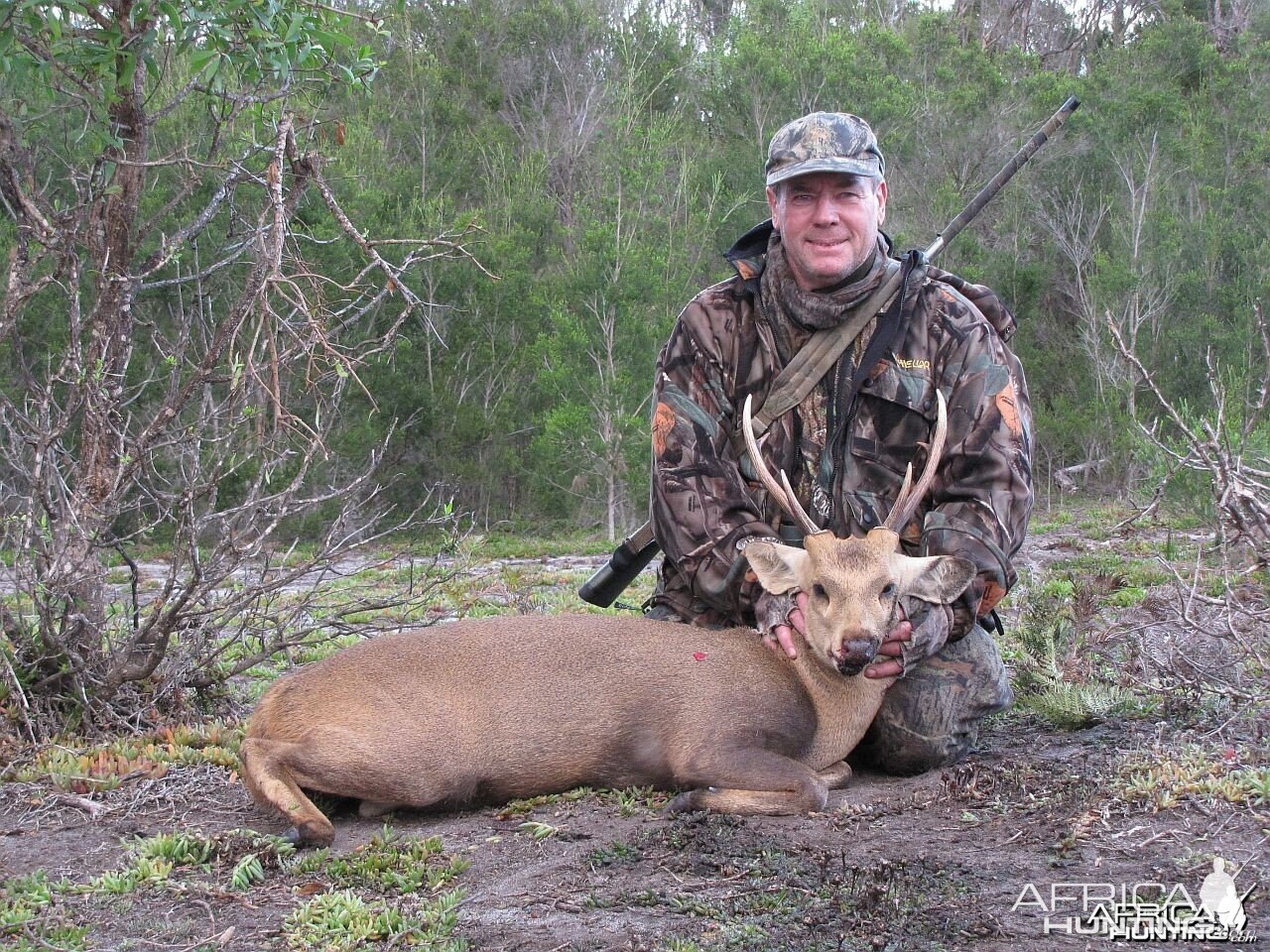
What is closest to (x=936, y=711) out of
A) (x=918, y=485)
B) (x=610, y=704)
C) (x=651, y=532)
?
(x=918, y=485)

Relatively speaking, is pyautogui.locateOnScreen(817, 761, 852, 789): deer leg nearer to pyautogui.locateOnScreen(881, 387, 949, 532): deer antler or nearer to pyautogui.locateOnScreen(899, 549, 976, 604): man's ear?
pyautogui.locateOnScreen(899, 549, 976, 604): man's ear

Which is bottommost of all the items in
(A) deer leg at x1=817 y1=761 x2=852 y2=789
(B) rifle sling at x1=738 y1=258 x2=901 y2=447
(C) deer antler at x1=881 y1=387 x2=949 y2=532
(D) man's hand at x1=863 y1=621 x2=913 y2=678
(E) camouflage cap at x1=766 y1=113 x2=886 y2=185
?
(A) deer leg at x1=817 y1=761 x2=852 y2=789

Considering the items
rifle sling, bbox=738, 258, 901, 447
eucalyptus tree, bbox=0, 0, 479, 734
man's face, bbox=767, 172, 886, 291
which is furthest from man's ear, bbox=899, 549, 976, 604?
eucalyptus tree, bbox=0, 0, 479, 734

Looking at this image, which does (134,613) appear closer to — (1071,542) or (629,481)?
(1071,542)

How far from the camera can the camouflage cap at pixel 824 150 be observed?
17.5 ft

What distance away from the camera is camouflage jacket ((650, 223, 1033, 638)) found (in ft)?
16.8

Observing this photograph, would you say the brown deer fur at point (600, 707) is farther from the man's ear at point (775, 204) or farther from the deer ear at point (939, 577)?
the man's ear at point (775, 204)

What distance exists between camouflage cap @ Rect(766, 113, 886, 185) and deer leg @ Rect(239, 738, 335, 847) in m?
3.01

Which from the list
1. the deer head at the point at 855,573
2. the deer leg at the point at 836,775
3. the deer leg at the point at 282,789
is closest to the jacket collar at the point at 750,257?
the deer head at the point at 855,573

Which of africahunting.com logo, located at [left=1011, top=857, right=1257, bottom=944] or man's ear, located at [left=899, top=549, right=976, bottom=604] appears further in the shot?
man's ear, located at [left=899, top=549, right=976, bottom=604]

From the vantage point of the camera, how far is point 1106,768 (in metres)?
4.40

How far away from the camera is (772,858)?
377 centimetres

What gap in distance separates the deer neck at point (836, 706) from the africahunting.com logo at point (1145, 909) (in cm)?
146

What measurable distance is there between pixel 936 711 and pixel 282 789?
2.43m
